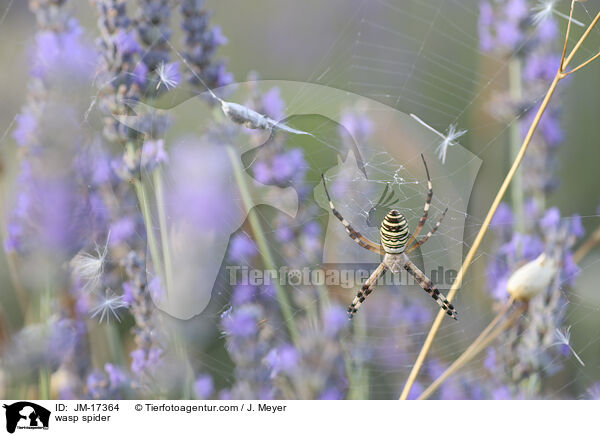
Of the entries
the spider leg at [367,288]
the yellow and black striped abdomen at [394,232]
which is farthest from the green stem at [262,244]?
the yellow and black striped abdomen at [394,232]

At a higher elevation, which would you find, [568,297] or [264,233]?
[264,233]

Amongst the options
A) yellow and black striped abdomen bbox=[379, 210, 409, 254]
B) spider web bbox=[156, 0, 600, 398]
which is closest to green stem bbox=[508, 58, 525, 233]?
spider web bbox=[156, 0, 600, 398]

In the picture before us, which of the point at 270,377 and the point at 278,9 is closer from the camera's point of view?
the point at 270,377

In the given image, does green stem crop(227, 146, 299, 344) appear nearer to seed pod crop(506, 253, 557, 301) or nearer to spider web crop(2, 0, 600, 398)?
spider web crop(2, 0, 600, 398)
